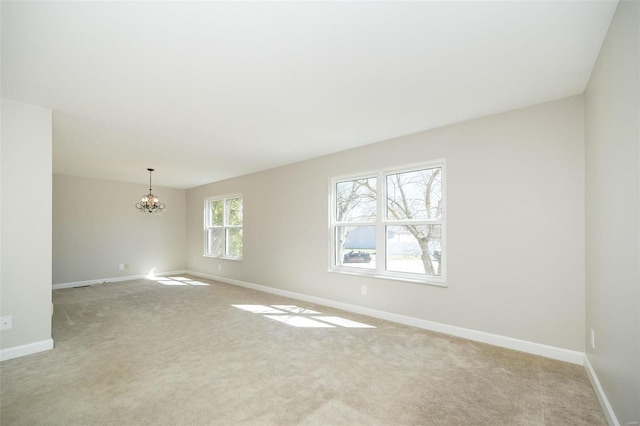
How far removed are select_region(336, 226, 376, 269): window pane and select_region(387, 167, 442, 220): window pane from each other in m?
0.47

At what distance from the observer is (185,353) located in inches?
112

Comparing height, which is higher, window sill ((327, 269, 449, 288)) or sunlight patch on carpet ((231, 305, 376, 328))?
window sill ((327, 269, 449, 288))

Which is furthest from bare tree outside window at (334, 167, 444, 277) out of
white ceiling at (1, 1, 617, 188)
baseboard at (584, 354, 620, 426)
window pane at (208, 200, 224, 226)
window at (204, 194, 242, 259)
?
window pane at (208, 200, 224, 226)

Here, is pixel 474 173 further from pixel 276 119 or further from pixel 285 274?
pixel 285 274

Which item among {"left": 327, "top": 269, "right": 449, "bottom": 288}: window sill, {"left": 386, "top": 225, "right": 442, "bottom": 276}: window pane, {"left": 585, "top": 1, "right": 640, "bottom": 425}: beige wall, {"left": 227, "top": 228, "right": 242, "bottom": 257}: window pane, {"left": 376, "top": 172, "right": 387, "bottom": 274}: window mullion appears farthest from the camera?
{"left": 227, "top": 228, "right": 242, "bottom": 257}: window pane

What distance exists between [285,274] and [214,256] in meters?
2.68

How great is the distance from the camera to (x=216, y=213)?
7.41 m

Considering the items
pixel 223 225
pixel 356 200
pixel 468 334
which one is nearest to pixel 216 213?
pixel 223 225

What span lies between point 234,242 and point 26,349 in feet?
13.7

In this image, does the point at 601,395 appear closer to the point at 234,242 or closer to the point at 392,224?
the point at 392,224

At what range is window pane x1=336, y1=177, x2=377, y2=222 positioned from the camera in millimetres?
4305

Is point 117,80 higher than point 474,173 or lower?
higher

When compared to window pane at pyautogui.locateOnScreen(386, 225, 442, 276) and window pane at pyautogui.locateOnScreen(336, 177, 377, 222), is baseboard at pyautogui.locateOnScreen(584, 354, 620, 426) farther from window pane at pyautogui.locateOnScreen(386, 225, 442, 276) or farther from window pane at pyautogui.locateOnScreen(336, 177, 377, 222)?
window pane at pyautogui.locateOnScreen(336, 177, 377, 222)

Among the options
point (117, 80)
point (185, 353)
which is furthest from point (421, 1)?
point (185, 353)
